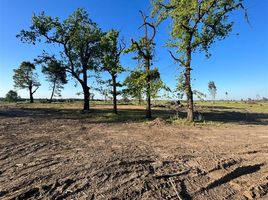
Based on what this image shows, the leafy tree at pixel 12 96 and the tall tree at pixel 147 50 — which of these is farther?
the leafy tree at pixel 12 96

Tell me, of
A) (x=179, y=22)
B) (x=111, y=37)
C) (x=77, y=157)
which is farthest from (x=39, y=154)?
(x=111, y=37)

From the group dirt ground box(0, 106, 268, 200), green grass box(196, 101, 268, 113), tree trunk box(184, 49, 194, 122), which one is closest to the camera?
dirt ground box(0, 106, 268, 200)

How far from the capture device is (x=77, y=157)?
24.9 ft

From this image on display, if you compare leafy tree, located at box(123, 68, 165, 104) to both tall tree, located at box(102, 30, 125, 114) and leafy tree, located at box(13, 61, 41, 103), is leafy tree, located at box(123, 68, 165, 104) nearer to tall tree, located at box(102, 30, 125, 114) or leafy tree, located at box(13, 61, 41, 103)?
tall tree, located at box(102, 30, 125, 114)

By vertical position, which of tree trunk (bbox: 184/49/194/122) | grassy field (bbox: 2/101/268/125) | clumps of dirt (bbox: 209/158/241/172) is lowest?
clumps of dirt (bbox: 209/158/241/172)

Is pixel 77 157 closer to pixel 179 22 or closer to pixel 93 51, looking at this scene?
pixel 179 22

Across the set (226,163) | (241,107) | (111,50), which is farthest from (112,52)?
(241,107)

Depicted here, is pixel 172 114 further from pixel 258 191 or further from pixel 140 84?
pixel 258 191

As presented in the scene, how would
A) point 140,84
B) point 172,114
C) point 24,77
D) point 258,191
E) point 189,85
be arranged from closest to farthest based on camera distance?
point 258,191 < point 189,85 < point 140,84 < point 172,114 < point 24,77

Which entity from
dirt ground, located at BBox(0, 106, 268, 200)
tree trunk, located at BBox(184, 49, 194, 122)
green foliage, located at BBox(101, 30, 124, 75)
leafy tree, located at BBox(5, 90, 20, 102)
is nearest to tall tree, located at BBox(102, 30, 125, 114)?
green foliage, located at BBox(101, 30, 124, 75)

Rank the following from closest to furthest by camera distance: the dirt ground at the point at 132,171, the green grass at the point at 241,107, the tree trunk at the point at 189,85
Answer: the dirt ground at the point at 132,171 < the tree trunk at the point at 189,85 < the green grass at the point at 241,107

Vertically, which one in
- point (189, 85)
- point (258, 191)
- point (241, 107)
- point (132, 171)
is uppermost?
point (189, 85)

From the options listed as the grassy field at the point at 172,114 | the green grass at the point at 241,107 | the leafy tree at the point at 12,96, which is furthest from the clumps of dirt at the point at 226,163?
the leafy tree at the point at 12,96

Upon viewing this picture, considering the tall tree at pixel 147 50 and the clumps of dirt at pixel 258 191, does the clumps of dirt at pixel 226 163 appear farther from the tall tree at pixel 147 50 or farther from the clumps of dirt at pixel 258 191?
the tall tree at pixel 147 50
